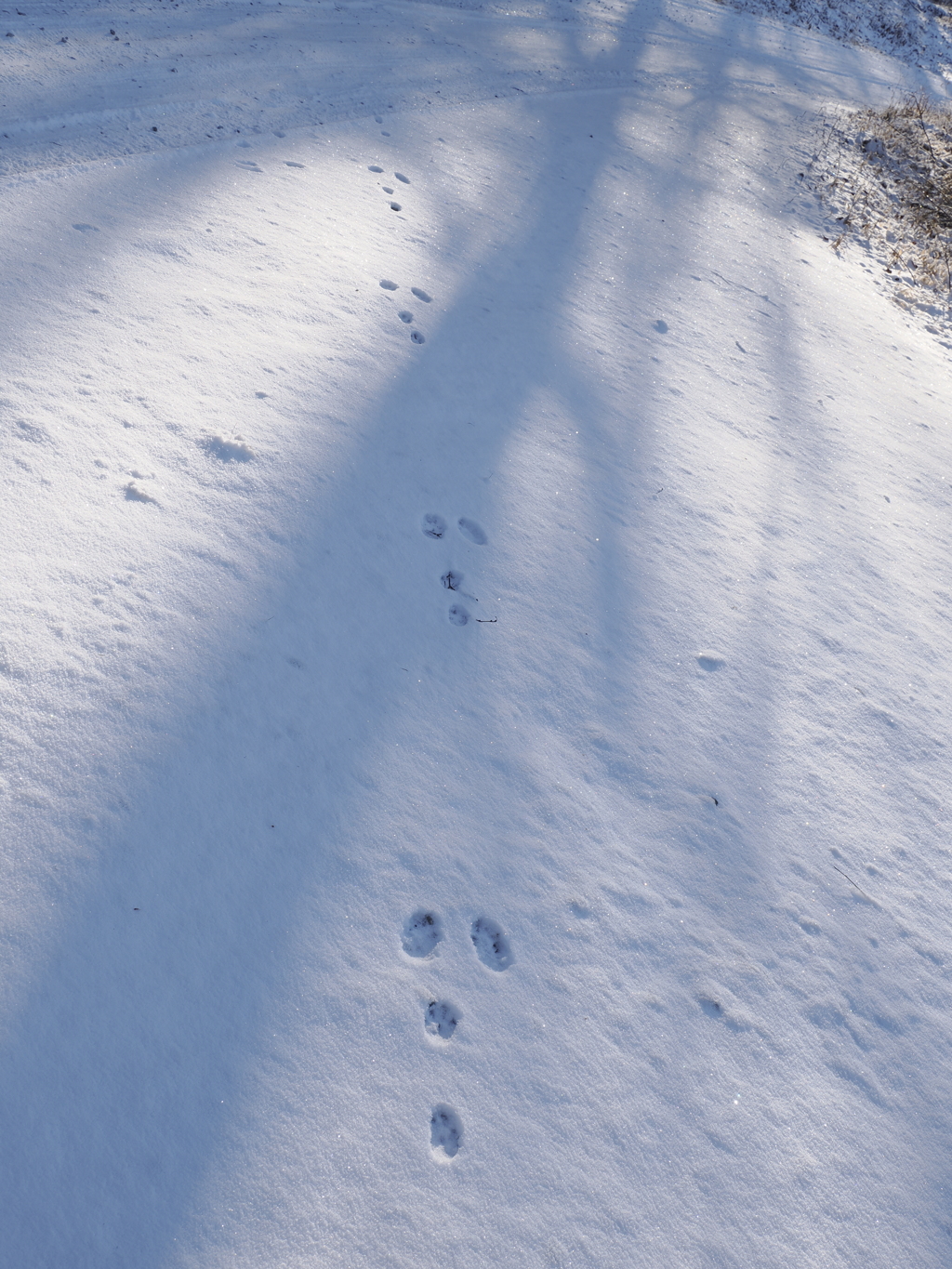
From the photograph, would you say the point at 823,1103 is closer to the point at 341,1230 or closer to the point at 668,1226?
the point at 668,1226

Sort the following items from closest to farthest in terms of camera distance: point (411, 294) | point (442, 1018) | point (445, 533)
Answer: point (442, 1018)
point (445, 533)
point (411, 294)

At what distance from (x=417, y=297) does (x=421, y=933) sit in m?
3.13

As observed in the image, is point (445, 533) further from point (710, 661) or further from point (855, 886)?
point (855, 886)

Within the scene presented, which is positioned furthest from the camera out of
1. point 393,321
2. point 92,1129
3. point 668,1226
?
point 393,321

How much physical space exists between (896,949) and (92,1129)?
7.13 ft

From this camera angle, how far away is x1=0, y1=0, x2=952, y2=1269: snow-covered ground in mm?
1623

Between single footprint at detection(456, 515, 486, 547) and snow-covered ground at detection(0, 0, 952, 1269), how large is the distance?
25 millimetres

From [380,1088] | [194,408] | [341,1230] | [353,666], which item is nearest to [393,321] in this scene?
[194,408]

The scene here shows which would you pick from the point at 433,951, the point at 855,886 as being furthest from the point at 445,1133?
the point at 855,886

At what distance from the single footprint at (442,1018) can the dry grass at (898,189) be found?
20.4ft

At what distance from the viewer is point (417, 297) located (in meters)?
3.79

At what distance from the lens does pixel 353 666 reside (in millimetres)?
2389

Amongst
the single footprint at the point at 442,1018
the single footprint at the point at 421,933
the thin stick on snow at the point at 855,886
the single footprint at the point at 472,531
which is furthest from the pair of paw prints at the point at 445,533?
the thin stick on snow at the point at 855,886

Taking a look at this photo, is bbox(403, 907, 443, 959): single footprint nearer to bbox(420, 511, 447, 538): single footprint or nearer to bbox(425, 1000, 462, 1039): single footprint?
bbox(425, 1000, 462, 1039): single footprint
